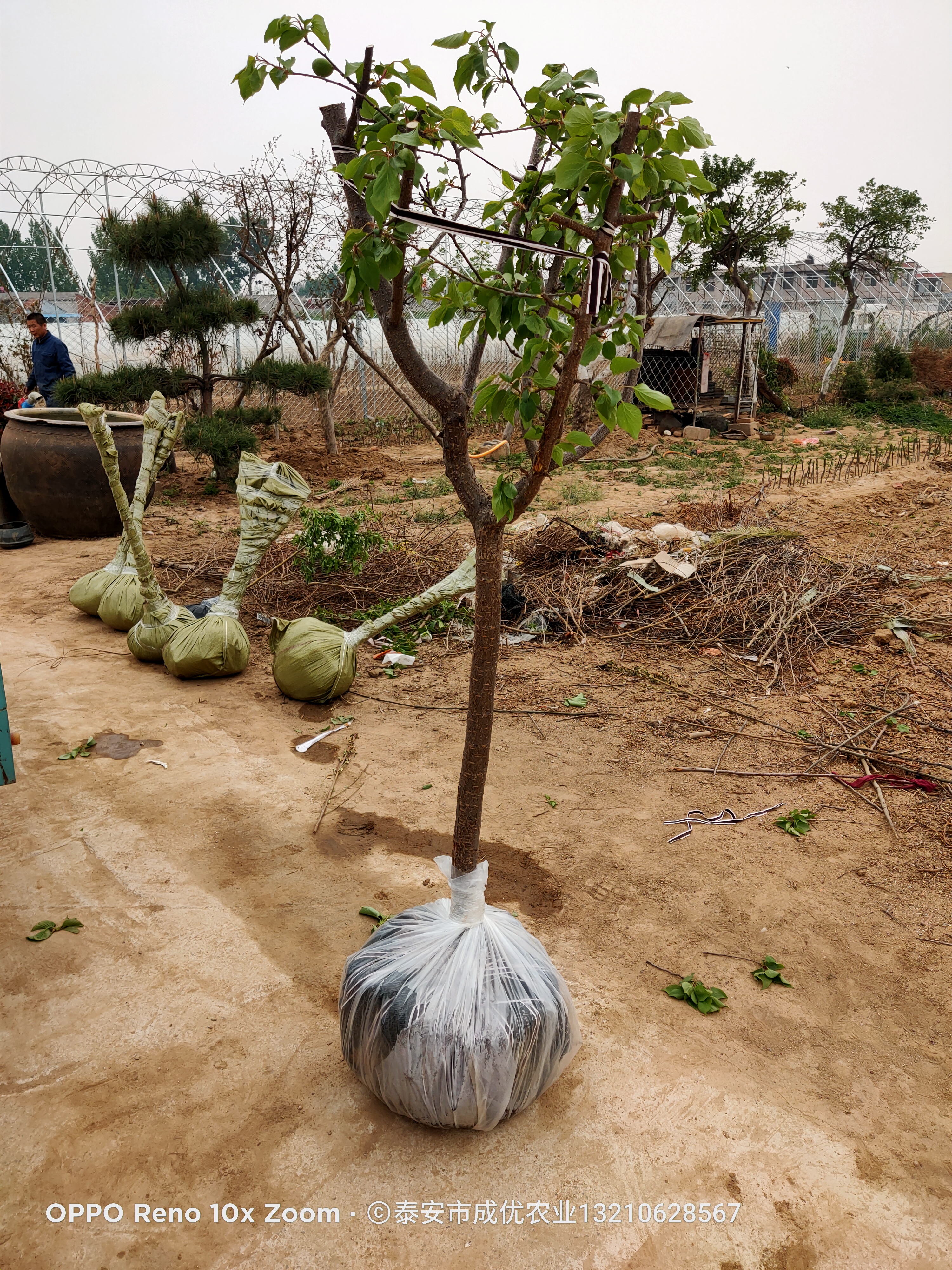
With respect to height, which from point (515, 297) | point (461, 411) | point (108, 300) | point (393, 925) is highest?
point (108, 300)

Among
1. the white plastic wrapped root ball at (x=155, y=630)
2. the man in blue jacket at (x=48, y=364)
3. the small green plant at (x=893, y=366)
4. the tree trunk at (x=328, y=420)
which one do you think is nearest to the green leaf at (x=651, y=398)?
the white plastic wrapped root ball at (x=155, y=630)

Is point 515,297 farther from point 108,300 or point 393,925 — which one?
point 108,300

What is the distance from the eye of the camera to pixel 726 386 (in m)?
17.3

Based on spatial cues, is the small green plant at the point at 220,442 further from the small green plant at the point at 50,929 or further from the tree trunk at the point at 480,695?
the tree trunk at the point at 480,695

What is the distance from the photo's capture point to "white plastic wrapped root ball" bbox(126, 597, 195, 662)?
4289 mm

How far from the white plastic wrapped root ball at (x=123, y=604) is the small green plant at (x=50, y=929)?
2.57 metres

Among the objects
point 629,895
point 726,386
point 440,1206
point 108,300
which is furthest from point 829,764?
point 726,386

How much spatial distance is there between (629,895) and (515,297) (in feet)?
6.20

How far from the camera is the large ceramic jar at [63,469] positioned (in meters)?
6.27

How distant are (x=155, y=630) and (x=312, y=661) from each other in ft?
3.18

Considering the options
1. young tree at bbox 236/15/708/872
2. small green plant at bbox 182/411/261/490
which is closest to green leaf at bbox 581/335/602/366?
young tree at bbox 236/15/708/872

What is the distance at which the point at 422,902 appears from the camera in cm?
Result: 257

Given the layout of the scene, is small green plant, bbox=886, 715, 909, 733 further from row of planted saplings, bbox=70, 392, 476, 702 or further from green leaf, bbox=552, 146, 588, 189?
green leaf, bbox=552, 146, 588, 189

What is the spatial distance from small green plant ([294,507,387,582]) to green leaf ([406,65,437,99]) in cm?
404
